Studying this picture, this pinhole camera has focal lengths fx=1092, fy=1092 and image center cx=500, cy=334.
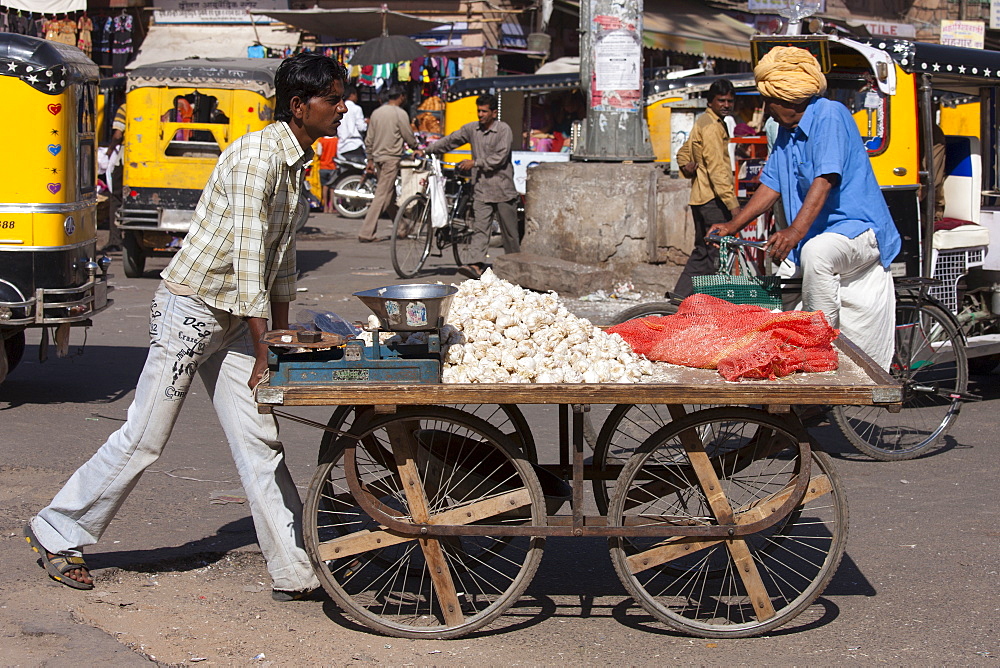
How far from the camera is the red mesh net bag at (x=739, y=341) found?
11.8ft

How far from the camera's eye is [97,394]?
7.02 m

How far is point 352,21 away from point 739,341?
1684 cm

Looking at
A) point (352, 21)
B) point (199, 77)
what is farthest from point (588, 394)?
point (352, 21)

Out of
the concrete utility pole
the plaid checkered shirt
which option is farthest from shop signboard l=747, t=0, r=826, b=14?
the plaid checkered shirt

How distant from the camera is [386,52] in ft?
56.7

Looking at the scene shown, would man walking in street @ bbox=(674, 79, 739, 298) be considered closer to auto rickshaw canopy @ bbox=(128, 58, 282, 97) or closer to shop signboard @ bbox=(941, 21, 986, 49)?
auto rickshaw canopy @ bbox=(128, 58, 282, 97)

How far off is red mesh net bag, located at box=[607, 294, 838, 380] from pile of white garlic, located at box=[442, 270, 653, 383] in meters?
0.14

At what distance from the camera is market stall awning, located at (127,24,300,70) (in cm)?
2155

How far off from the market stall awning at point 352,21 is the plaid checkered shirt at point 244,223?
1537 centimetres

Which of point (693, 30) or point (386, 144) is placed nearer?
point (386, 144)

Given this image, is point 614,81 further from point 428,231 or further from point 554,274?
point 428,231

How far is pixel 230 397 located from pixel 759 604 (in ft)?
6.36

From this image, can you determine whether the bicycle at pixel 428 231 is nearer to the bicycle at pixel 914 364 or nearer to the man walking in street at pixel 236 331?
the bicycle at pixel 914 364

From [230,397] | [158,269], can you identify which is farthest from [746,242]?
[158,269]
